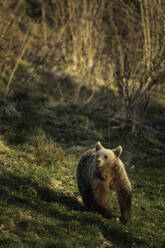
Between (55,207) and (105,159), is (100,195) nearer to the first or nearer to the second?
(105,159)

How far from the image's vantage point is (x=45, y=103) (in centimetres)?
1534

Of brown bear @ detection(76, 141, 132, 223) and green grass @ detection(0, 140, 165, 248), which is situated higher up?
brown bear @ detection(76, 141, 132, 223)

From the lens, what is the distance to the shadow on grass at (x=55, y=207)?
4.93 m

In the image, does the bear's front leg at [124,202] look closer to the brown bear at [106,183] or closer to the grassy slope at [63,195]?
the brown bear at [106,183]

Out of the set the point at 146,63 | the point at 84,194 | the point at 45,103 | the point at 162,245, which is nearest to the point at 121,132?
the point at 146,63

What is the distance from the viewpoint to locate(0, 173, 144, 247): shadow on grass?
4930mm

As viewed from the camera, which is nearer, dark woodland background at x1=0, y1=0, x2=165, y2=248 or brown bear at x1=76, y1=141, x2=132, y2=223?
dark woodland background at x1=0, y1=0, x2=165, y2=248

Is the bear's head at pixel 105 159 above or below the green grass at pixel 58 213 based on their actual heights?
above

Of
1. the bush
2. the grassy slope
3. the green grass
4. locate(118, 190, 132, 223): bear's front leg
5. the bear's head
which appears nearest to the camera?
the green grass

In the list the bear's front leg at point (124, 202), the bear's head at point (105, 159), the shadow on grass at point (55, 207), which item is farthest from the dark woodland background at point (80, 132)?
the bear's head at point (105, 159)

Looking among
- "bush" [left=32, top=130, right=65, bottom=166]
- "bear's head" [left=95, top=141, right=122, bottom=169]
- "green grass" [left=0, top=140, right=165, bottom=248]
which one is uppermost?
"bear's head" [left=95, top=141, right=122, bottom=169]

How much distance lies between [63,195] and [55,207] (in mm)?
843

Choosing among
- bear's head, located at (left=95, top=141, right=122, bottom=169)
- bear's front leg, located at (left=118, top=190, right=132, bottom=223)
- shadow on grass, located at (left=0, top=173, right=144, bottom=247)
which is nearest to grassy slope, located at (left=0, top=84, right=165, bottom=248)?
shadow on grass, located at (left=0, top=173, right=144, bottom=247)

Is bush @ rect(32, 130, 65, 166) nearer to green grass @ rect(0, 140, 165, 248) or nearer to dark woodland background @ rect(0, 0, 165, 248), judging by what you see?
dark woodland background @ rect(0, 0, 165, 248)
